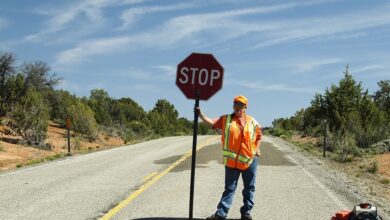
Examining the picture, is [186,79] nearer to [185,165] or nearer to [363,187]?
[363,187]

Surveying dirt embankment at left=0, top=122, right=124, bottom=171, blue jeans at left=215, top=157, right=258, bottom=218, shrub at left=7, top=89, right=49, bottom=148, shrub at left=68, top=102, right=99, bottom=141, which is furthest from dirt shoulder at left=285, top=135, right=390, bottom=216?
shrub at left=68, top=102, right=99, bottom=141

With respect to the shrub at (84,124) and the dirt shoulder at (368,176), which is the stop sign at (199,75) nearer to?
the dirt shoulder at (368,176)

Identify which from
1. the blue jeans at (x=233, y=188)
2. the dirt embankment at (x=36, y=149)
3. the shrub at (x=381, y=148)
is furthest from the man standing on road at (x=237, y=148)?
the shrub at (x=381, y=148)

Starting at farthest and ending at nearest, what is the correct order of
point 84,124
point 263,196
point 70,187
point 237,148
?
point 84,124
point 70,187
point 263,196
point 237,148

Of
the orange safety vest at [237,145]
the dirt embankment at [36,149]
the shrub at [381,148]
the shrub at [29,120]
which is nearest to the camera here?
the orange safety vest at [237,145]

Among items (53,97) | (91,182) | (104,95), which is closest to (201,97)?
(91,182)

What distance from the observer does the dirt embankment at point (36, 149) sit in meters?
20.0

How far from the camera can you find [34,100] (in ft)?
105

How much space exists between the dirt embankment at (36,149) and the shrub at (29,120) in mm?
489

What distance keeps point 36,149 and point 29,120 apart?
412cm

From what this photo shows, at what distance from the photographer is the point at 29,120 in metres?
30.9

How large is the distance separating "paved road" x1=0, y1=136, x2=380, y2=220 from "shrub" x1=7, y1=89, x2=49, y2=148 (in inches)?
551

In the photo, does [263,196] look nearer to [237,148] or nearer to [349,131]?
[237,148]

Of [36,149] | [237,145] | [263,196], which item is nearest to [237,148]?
[237,145]
